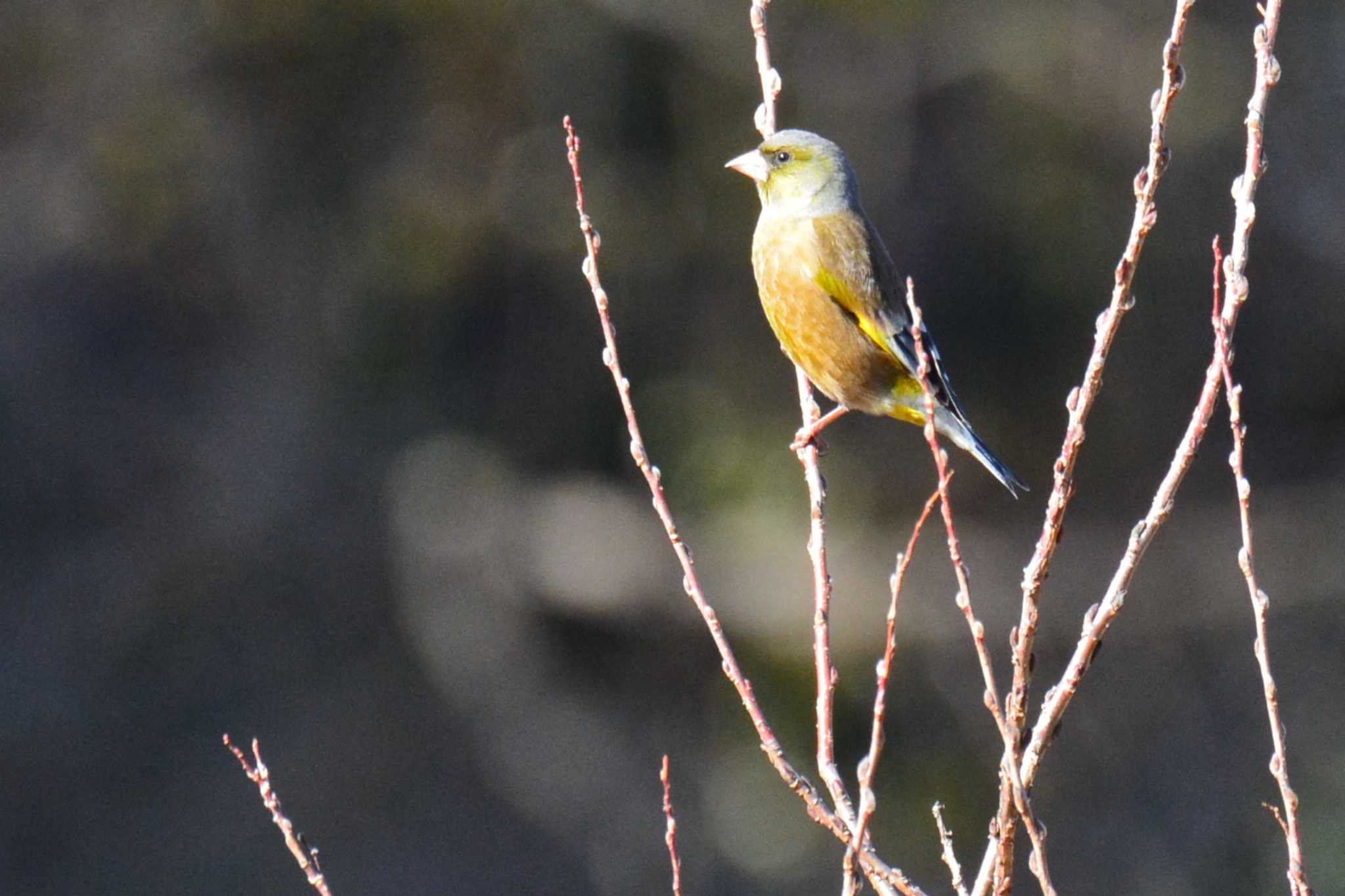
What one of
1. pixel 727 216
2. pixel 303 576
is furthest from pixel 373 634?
pixel 727 216

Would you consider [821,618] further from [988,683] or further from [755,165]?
[755,165]

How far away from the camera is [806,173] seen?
4730mm

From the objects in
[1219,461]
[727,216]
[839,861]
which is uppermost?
[727,216]

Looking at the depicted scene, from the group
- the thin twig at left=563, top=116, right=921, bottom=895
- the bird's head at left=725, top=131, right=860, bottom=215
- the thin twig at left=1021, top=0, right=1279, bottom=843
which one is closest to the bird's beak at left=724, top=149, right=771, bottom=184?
the bird's head at left=725, top=131, right=860, bottom=215

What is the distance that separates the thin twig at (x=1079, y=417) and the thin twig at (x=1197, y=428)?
5 cm

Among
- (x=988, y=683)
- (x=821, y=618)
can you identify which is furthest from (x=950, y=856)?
(x=988, y=683)

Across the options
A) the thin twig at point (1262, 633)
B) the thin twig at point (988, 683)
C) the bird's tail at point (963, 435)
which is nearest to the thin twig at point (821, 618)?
the thin twig at point (988, 683)

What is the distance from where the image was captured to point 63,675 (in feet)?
36.0

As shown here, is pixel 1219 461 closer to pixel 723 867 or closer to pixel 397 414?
pixel 723 867

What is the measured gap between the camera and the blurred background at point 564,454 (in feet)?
34.3

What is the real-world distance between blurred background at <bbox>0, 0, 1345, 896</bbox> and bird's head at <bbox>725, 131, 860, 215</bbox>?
552 cm

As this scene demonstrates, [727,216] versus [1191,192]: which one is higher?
[727,216]

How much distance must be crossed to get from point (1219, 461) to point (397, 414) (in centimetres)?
543

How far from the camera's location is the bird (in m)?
4.68
